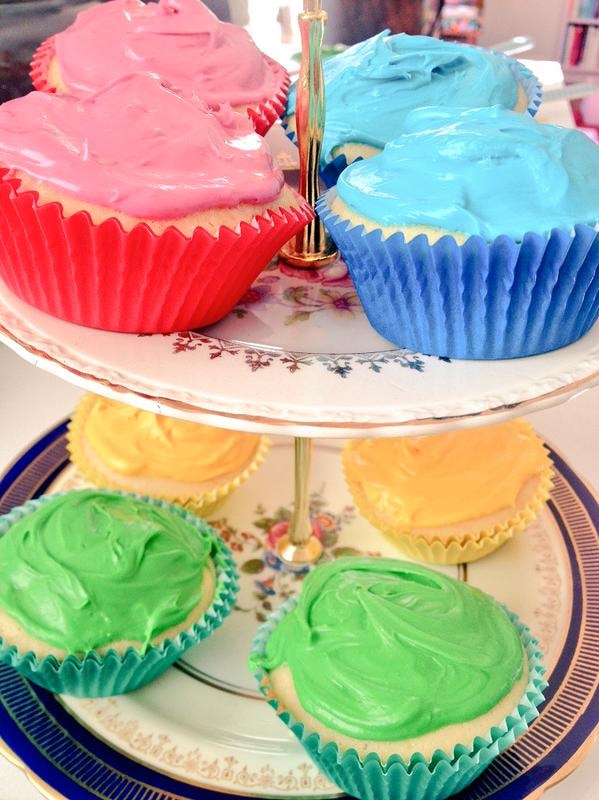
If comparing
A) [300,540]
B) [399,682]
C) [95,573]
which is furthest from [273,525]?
[399,682]

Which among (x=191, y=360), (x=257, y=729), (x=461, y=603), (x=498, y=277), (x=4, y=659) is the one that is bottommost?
(x=257, y=729)

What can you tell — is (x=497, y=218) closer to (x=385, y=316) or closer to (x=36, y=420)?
(x=385, y=316)

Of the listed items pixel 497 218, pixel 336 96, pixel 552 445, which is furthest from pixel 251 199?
pixel 552 445

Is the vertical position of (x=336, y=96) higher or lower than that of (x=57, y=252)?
higher

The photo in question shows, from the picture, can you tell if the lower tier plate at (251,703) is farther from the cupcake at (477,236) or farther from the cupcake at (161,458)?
the cupcake at (477,236)

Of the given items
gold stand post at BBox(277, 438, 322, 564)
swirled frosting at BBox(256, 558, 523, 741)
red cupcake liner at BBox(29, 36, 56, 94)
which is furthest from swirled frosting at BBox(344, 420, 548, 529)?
red cupcake liner at BBox(29, 36, 56, 94)

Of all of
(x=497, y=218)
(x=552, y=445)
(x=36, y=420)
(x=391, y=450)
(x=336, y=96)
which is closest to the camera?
(x=497, y=218)

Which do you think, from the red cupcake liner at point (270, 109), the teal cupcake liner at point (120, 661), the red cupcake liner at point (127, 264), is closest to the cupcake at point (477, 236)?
the red cupcake liner at point (127, 264)
